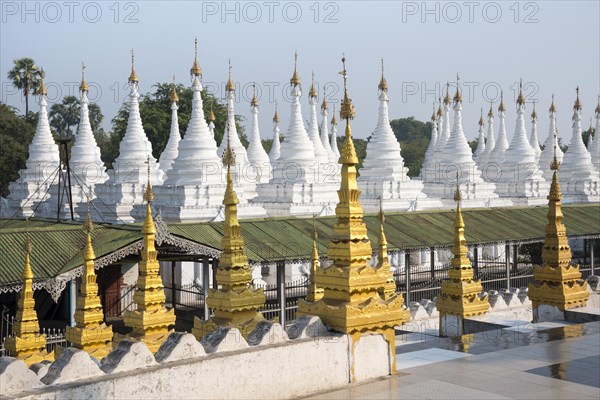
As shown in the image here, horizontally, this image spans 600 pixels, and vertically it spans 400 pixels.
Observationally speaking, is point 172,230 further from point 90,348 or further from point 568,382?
point 568,382

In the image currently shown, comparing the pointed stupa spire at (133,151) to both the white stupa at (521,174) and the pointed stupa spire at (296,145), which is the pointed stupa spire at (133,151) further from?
the white stupa at (521,174)

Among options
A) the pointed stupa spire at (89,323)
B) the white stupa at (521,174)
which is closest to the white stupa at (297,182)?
the white stupa at (521,174)

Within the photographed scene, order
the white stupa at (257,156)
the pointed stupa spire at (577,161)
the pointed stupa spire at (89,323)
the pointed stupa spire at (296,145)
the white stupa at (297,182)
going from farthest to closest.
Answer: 1. the pointed stupa spire at (577,161)
2. the white stupa at (257,156)
3. the pointed stupa spire at (296,145)
4. the white stupa at (297,182)
5. the pointed stupa spire at (89,323)

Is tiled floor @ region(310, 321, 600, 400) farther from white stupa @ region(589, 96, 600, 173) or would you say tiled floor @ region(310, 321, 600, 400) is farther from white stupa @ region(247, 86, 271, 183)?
white stupa @ region(589, 96, 600, 173)

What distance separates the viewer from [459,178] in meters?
45.8

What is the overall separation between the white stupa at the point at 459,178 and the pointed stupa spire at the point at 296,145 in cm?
842

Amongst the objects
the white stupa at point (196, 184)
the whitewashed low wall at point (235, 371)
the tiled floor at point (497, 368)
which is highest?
the white stupa at point (196, 184)

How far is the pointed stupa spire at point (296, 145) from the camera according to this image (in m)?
37.1

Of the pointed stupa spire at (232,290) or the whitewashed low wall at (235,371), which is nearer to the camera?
the whitewashed low wall at (235,371)

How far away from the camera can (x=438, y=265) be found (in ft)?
125

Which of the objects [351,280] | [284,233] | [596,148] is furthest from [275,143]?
[351,280]

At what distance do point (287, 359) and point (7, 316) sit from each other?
1382cm

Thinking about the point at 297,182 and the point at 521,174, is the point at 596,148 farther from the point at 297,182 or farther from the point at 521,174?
the point at 297,182

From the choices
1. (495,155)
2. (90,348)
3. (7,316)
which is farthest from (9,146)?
(90,348)
